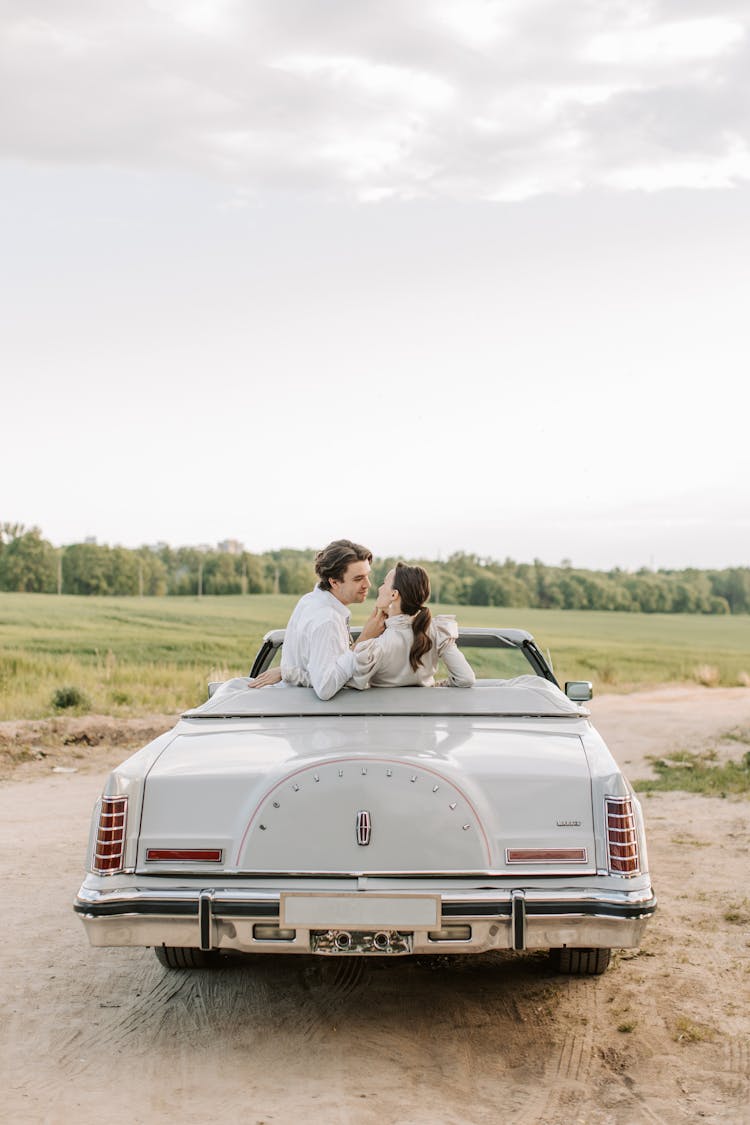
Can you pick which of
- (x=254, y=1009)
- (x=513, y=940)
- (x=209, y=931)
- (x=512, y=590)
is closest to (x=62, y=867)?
(x=254, y=1009)

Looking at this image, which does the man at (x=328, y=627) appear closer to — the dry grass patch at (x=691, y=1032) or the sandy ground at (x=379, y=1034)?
the sandy ground at (x=379, y=1034)

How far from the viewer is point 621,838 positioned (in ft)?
13.4

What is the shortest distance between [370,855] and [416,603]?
1.53 metres

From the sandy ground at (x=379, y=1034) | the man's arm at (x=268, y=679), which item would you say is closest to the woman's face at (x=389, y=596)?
the man's arm at (x=268, y=679)

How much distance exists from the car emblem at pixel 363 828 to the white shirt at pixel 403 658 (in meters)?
1.13

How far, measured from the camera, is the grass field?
21.2m

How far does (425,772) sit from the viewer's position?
13.4 ft

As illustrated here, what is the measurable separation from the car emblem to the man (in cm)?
106

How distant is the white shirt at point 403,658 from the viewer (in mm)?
5137

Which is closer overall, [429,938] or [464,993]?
[429,938]

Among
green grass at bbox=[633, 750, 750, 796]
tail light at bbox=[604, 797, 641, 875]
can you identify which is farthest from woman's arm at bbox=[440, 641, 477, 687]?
green grass at bbox=[633, 750, 750, 796]

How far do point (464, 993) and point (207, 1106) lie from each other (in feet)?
4.95

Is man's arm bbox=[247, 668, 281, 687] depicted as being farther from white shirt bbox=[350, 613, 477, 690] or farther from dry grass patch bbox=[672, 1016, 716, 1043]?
dry grass patch bbox=[672, 1016, 716, 1043]

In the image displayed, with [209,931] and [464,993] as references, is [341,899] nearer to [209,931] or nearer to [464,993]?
[209,931]
